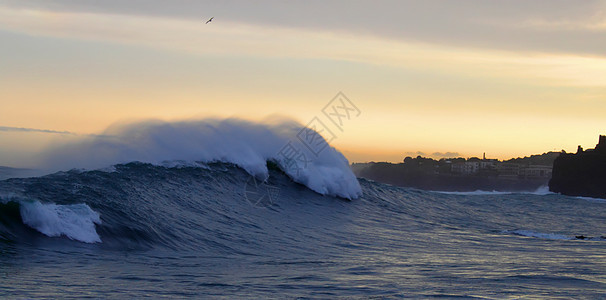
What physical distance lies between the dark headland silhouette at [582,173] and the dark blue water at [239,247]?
36.9 metres

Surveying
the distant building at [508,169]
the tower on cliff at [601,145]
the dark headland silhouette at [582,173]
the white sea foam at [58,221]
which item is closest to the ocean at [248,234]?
the white sea foam at [58,221]

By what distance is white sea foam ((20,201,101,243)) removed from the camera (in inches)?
340

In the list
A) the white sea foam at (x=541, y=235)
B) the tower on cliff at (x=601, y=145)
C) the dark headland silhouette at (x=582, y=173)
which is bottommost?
the white sea foam at (x=541, y=235)

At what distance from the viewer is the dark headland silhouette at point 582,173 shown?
164 feet

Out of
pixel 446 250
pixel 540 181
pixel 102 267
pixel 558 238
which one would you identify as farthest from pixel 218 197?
pixel 540 181

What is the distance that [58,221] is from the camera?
8.80 metres

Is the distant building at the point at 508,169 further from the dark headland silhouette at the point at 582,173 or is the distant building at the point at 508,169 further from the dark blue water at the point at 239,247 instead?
the dark blue water at the point at 239,247

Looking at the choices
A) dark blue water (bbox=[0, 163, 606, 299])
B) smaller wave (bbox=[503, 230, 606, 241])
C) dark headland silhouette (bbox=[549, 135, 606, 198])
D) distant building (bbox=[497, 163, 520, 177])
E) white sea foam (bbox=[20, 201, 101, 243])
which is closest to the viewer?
dark blue water (bbox=[0, 163, 606, 299])

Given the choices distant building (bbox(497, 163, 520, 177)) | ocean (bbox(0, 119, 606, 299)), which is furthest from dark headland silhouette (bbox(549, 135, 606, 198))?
ocean (bbox(0, 119, 606, 299))

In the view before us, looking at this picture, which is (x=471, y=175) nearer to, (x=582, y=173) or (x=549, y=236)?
(x=582, y=173)

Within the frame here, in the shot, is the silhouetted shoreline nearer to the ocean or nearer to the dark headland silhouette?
the dark headland silhouette

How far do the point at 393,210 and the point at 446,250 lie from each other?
8.16m

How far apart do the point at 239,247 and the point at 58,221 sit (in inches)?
126

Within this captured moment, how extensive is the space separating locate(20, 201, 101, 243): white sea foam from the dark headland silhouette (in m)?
49.6
